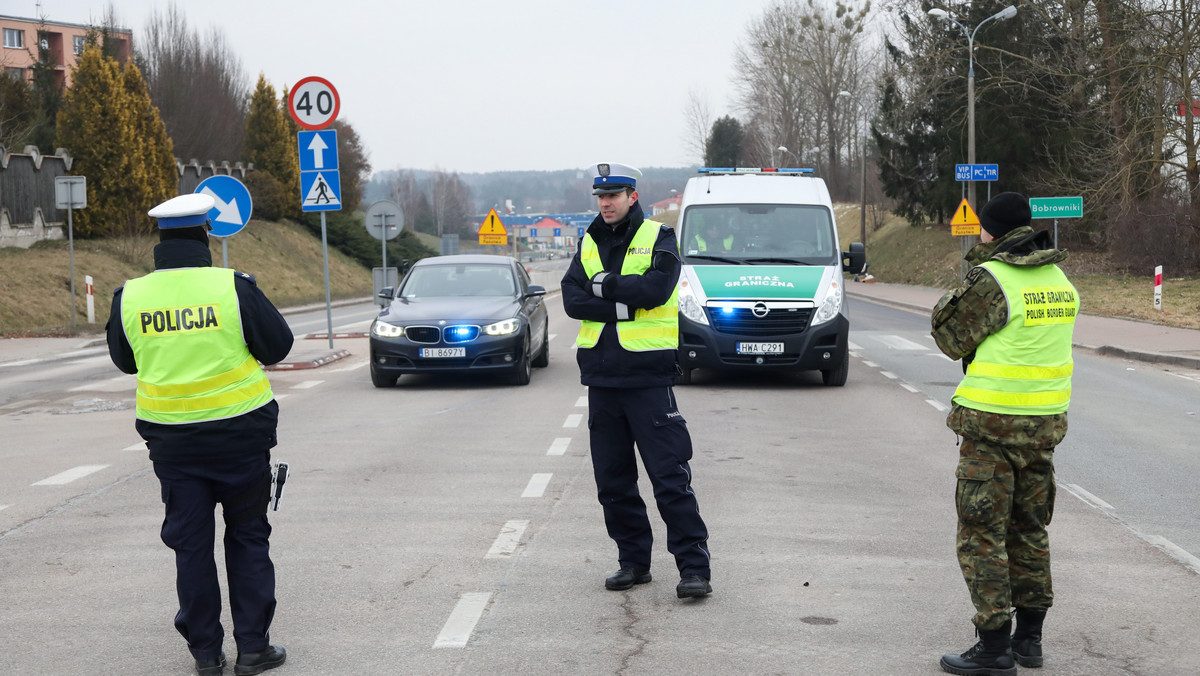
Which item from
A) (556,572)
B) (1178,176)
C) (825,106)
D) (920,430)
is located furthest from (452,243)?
(556,572)

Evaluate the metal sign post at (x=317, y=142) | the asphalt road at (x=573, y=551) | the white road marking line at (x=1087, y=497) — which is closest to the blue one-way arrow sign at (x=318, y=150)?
the metal sign post at (x=317, y=142)

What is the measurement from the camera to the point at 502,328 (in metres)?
14.1

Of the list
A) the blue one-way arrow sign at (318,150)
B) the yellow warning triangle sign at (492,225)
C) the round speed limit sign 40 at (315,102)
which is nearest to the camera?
the round speed limit sign 40 at (315,102)

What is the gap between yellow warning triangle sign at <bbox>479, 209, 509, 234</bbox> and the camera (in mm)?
35812

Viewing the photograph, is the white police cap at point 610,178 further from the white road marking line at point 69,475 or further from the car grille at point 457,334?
the car grille at point 457,334

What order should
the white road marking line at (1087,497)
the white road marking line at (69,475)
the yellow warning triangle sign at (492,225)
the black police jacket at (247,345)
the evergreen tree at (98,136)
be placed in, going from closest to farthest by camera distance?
the black police jacket at (247,345), the white road marking line at (1087,497), the white road marking line at (69,475), the yellow warning triangle sign at (492,225), the evergreen tree at (98,136)

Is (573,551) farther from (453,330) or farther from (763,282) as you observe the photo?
(453,330)

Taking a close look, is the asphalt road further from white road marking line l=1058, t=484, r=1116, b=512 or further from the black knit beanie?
the black knit beanie

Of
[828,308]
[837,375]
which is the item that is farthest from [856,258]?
[837,375]

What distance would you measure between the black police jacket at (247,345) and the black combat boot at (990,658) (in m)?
2.64

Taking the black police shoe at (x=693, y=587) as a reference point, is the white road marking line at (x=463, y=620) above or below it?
below

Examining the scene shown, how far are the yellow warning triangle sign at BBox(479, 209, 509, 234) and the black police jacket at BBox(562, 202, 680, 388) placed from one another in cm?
3033

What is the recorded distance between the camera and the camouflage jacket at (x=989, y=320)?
14.6ft

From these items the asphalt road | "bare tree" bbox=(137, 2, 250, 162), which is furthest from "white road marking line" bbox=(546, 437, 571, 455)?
"bare tree" bbox=(137, 2, 250, 162)
